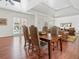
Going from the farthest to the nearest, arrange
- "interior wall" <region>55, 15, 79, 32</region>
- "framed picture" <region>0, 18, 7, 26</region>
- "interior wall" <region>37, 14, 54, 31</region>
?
"interior wall" <region>55, 15, 79, 32</region>
"interior wall" <region>37, 14, 54, 31</region>
"framed picture" <region>0, 18, 7, 26</region>

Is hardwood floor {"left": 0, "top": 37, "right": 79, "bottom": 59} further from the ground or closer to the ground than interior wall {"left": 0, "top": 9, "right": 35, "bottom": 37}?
closer to the ground

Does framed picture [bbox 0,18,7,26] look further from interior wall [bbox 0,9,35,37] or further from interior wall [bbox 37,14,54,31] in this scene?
interior wall [bbox 37,14,54,31]

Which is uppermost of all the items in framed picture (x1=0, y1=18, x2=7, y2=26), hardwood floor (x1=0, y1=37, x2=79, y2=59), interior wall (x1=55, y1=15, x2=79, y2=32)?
interior wall (x1=55, y1=15, x2=79, y2=32)

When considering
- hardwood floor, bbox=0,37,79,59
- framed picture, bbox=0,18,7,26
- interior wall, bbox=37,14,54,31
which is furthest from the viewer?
interior wall, bbox=37,14,54,31

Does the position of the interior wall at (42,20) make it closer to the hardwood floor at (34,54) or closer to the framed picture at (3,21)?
the framed picture at (3,21)

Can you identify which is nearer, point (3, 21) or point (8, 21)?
point (3, 21)

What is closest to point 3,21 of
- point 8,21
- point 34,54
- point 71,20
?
point 8,21

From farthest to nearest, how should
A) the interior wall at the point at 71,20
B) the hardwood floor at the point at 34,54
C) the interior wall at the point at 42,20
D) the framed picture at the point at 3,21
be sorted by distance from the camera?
the interior wall at the point at 71,20, the interior wall at the point at 42,20, the framed picture at the point at 3,21, the hardwood floor at the point at 34,54

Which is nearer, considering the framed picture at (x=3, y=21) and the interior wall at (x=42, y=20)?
the framed picture at (x=3, y=21)

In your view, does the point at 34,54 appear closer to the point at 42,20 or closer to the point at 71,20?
the point at 42,20

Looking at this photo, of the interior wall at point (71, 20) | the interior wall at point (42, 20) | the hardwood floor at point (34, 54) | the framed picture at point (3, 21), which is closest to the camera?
the hardwood floor at point (34, 54)

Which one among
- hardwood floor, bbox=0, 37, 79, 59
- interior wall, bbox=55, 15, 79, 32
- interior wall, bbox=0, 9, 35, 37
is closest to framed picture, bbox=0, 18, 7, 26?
interior wall, bbox=0, 9, 35, 37

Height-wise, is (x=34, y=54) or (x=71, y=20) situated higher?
(x=71, y=20)

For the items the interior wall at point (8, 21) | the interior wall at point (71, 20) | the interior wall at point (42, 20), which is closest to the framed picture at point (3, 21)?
the interior wall at point (8, 21)
